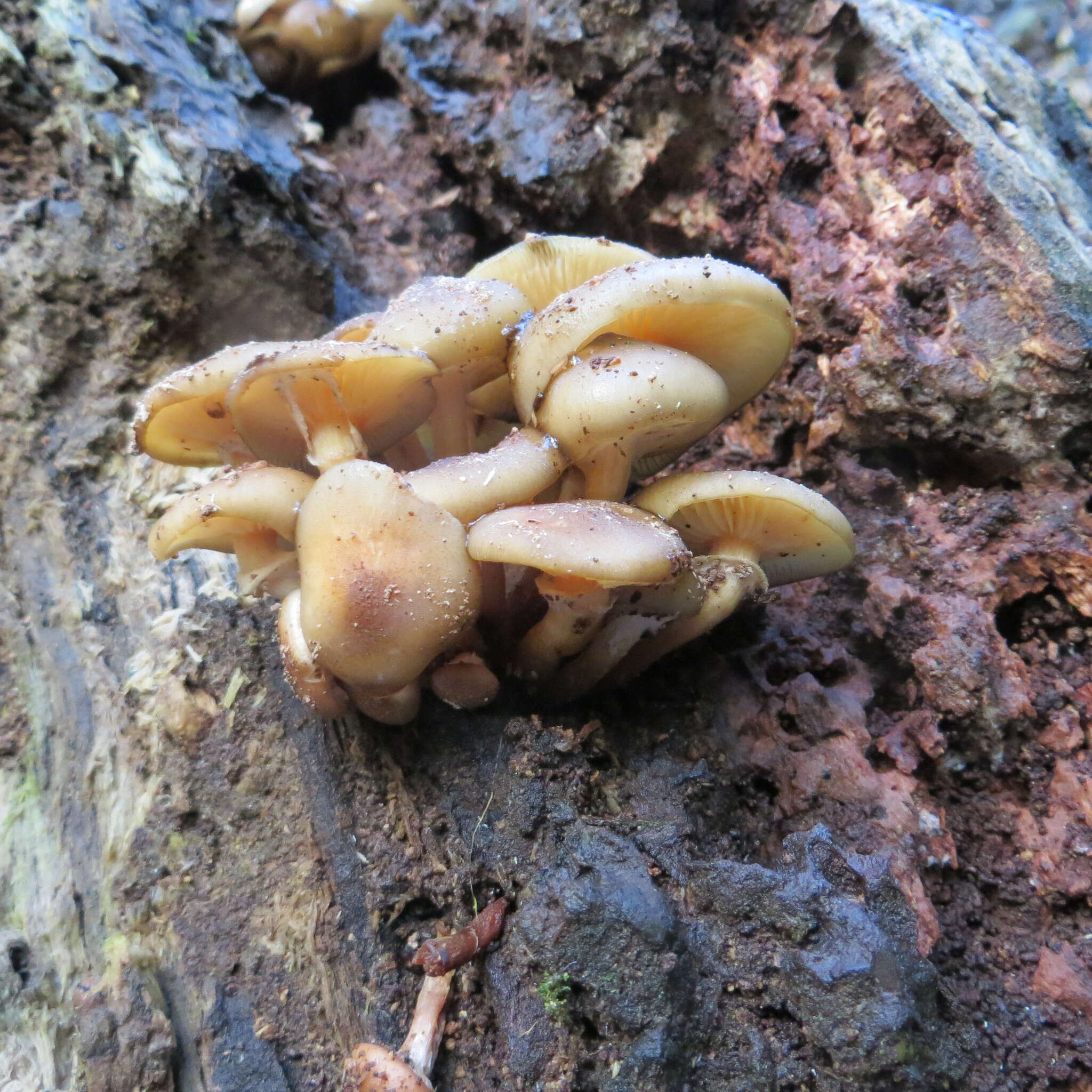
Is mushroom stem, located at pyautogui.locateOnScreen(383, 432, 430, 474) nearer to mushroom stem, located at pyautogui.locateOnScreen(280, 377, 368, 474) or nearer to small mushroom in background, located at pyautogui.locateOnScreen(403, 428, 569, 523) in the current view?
mushroom stem, located at pyautogui.locateOnScreen(280, 377, 368, 474)

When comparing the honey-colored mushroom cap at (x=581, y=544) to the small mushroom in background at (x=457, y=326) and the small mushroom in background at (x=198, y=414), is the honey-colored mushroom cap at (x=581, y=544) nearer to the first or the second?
the small mushroom in background at (x=457, y=326)

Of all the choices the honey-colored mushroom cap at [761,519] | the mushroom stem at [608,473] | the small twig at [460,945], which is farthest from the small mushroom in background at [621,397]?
the small twig at [460,945]

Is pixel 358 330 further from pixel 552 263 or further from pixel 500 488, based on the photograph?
pixel 500 488

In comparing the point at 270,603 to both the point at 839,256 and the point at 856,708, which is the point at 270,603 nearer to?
the point at 856,708

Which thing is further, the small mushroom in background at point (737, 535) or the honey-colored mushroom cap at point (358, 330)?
the honey-colored mushroom cap at point (358, 330)

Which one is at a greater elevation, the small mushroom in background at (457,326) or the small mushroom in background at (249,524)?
the small mushroom in background at (457,326)

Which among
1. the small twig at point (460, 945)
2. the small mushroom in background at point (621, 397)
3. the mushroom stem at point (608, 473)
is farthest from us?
the mushroom stem at point (608, 473)

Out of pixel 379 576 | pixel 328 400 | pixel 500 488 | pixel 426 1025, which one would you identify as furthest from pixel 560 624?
pixel 426 1025
